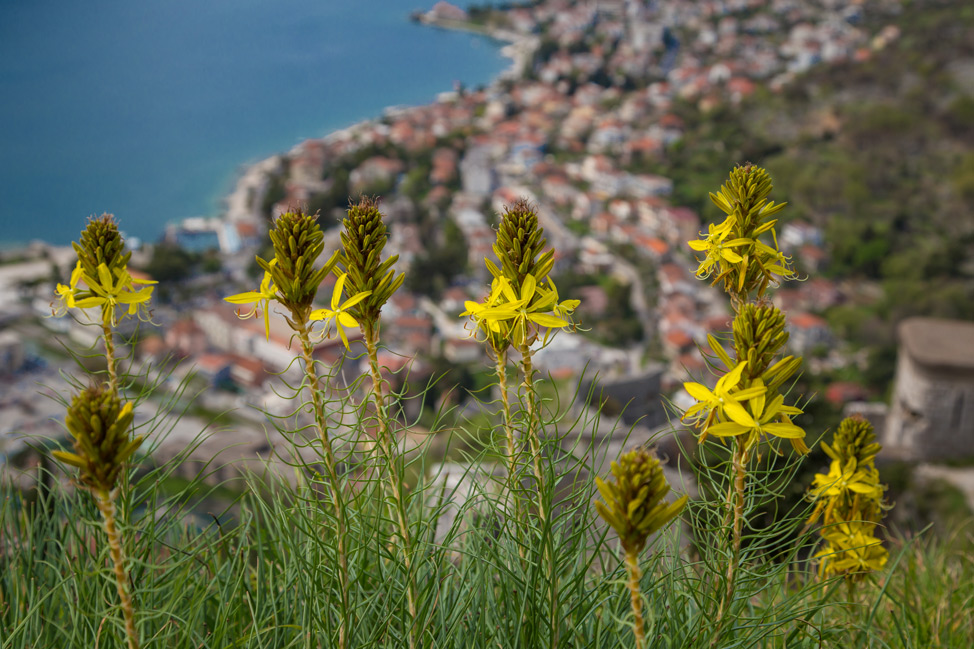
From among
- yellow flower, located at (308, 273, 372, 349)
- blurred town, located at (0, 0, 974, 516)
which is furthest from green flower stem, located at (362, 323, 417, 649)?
blurred town, located at (0, 0, 974, 516)

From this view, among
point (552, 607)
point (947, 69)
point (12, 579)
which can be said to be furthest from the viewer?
point (947, 69)

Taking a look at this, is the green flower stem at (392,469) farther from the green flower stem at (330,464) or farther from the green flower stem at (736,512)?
the green flower stem at (736,512)

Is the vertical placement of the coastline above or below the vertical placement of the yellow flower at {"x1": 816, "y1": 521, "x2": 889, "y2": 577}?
above

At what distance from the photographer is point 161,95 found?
49.9m

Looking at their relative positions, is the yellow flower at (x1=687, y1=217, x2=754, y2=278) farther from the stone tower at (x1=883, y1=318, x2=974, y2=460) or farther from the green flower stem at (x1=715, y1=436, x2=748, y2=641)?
the stone tower at (x1=883, y1=318, x2=974, y2=460)

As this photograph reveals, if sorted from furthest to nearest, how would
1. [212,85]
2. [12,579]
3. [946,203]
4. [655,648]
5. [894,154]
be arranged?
[212,85] < [894,154] < [946,203] < [12,579] < [655,648]

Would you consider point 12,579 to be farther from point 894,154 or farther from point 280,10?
point 280,10

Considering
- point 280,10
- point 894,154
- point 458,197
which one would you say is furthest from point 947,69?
point 280,10

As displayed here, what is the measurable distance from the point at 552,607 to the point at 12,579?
115 centimetres

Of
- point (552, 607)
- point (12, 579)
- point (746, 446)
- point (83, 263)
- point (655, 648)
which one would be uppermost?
point (83, 263)

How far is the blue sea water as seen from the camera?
41938 millimetres

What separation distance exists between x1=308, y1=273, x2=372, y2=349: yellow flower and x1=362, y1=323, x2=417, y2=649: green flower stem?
4 centimetres

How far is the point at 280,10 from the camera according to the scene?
4834cm

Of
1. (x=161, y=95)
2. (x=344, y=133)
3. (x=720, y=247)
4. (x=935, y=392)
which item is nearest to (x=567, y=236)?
(x=344, y=133)
